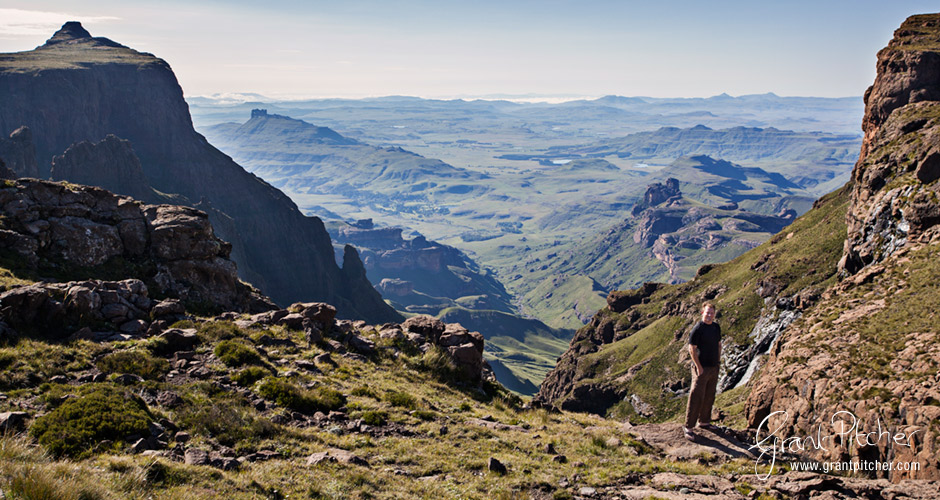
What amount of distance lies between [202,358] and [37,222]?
57.4 feet

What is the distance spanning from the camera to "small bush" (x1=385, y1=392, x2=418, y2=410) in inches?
1035

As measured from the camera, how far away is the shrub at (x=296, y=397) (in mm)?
23625

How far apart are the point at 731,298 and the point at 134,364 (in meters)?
153

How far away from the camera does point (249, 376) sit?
2505cm

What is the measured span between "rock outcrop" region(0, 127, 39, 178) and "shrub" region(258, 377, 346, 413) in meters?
184

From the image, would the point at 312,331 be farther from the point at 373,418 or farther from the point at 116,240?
the point at 116,240

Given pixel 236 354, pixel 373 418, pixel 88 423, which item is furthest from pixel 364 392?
pixel 88 423

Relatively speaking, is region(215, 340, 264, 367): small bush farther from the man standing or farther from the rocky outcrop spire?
the rocky outcrop spire

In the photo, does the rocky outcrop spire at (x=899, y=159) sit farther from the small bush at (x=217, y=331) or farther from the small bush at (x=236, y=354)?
the small bush at (x=217, y=331)

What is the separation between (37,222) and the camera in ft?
112

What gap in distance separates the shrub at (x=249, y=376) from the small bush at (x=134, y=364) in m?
3.03

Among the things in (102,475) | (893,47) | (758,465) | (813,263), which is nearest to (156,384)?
(102,475)

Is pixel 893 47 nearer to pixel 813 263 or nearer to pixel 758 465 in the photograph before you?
pixel 813 263

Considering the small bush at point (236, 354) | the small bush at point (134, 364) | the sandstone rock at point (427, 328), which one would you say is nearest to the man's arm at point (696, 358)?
the sandstone rock at point (427, 328)
